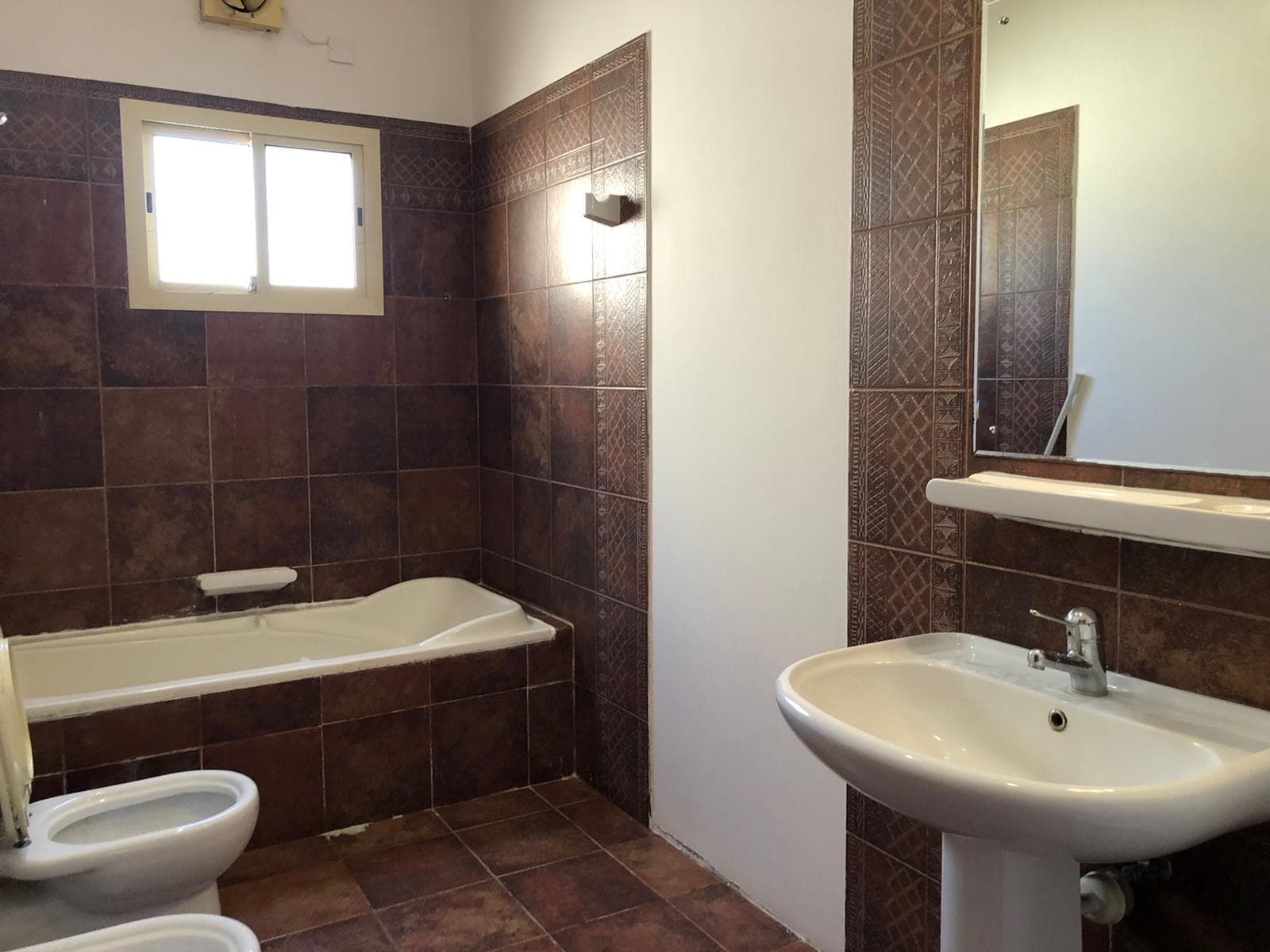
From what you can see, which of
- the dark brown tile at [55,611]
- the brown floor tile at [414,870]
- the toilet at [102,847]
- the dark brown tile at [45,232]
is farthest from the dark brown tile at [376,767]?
the dark brown tile at [45,232]

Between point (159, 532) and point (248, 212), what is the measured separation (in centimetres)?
114

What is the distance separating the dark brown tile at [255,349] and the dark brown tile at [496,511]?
78 centimetres

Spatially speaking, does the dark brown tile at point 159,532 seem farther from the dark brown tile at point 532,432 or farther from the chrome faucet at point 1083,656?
the chrome faucet at point 1083,656

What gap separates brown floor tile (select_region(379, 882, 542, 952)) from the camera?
2.39 meters

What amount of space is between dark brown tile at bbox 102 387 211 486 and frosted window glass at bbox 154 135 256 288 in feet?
1.35

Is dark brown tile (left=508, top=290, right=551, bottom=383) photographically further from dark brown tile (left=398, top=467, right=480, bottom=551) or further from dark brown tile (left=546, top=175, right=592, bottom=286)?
dark brown tile (left=398, top=467, right=480, bottom=551)

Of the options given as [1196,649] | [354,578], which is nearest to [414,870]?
[354,578]

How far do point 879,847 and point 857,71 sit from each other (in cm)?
160

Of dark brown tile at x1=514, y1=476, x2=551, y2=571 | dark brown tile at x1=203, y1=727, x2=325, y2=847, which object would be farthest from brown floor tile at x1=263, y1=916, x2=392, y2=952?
dark brown tile at x1=514, y1=476, x2=551, y2=571

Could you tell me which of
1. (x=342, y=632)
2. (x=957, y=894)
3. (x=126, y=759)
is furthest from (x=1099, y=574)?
(x=342, y=632)

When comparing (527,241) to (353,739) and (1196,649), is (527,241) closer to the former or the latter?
(353,739)

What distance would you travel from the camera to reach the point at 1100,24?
1.64 meters

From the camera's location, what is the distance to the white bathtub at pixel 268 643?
9.64ft

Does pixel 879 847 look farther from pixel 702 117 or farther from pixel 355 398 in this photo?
pixel 355 398
